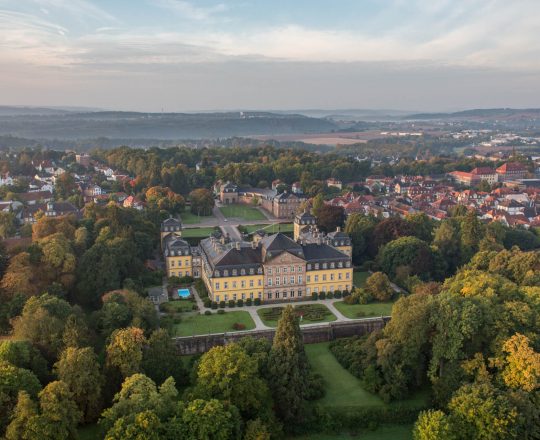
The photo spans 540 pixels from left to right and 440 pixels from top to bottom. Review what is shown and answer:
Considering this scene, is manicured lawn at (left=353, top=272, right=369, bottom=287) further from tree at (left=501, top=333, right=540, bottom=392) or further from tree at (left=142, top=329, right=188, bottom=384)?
tree at (left=142, top=329, right=188, bottom=384)

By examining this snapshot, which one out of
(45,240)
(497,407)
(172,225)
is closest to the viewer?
(497,407)

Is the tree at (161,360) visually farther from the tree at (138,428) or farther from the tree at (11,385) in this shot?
the tree at (138,428)

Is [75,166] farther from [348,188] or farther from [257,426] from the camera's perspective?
[257,426]

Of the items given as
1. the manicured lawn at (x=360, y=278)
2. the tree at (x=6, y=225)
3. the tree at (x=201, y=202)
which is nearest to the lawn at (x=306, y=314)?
the manicured lawn at (x=360, y=278)

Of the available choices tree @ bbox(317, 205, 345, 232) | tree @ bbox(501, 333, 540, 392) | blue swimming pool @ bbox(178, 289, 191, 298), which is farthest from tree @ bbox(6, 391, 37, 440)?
tree @ bbox(317, 205, 345, 232)

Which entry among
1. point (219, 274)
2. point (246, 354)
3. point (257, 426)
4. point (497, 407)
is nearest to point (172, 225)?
point (219, 274)
